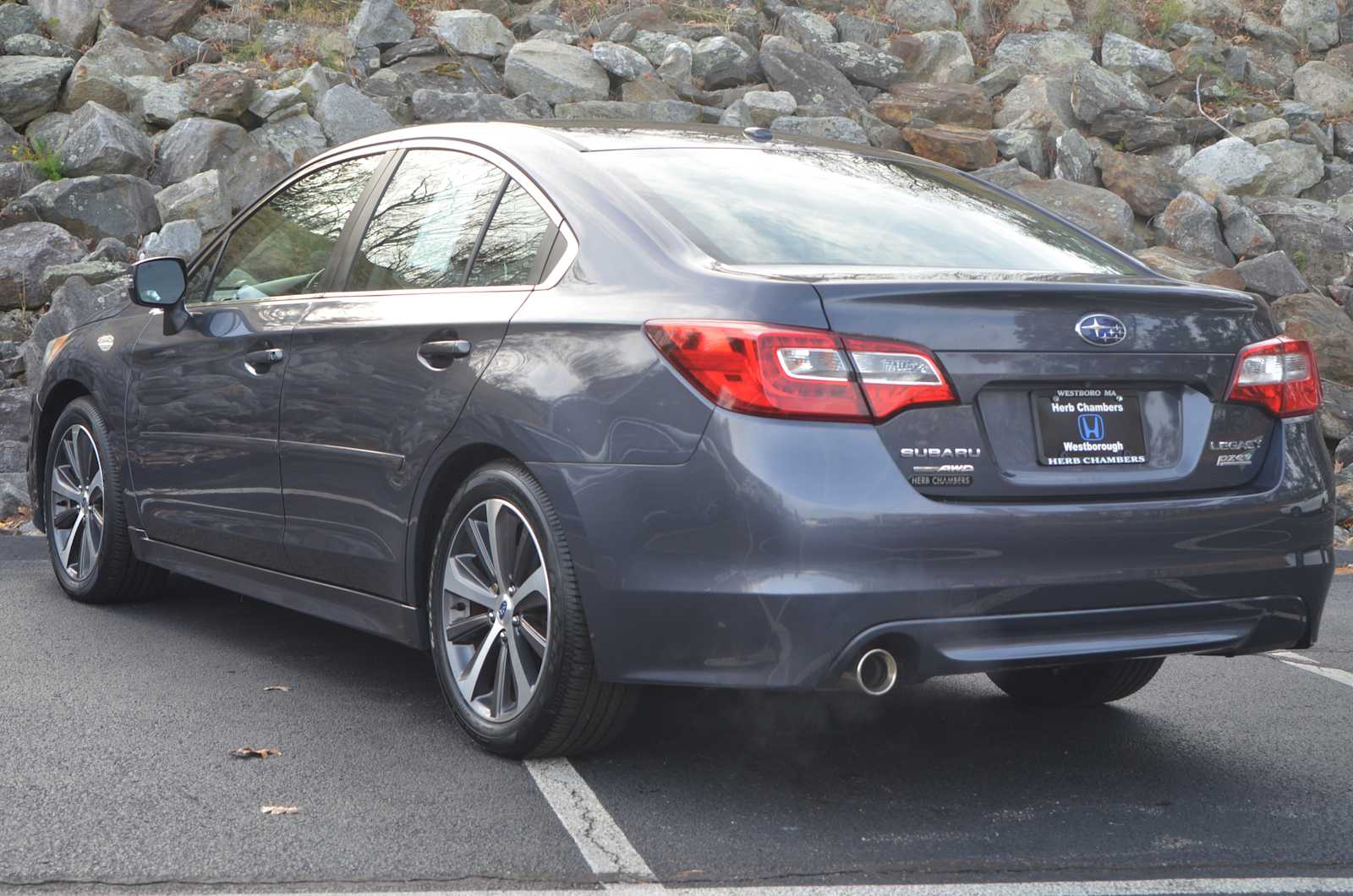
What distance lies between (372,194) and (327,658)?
63.8 inches

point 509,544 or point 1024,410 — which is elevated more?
point 1024,410

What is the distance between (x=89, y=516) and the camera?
256 inches

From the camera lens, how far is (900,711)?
496cm

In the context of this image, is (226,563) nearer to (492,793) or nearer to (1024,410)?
(492,793)

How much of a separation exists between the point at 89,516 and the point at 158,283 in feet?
4.14

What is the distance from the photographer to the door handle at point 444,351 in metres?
4.26

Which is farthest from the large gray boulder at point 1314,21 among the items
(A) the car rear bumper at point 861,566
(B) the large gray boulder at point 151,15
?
(A) the car rear bumper at point 861,566

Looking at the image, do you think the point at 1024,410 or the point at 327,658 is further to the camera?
the point at 327,658

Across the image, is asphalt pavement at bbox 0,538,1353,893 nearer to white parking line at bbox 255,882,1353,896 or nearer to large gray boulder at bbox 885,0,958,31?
white parking line at bbox 255,882,1353,896

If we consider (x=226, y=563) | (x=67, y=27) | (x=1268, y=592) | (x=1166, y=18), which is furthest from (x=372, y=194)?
(x=1166, y=18)

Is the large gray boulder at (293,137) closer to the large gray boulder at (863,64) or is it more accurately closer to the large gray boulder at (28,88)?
the large gray boulder at (28,88)

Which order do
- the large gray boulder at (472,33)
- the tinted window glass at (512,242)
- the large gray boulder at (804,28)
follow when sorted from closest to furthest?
the tinted window glass at (512,242) < the large gray boulder at (472,33) < the large gray boulder at (804,28)

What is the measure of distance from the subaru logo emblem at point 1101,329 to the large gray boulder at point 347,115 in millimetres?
11855

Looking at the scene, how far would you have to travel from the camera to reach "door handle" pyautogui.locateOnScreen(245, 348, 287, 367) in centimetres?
508
